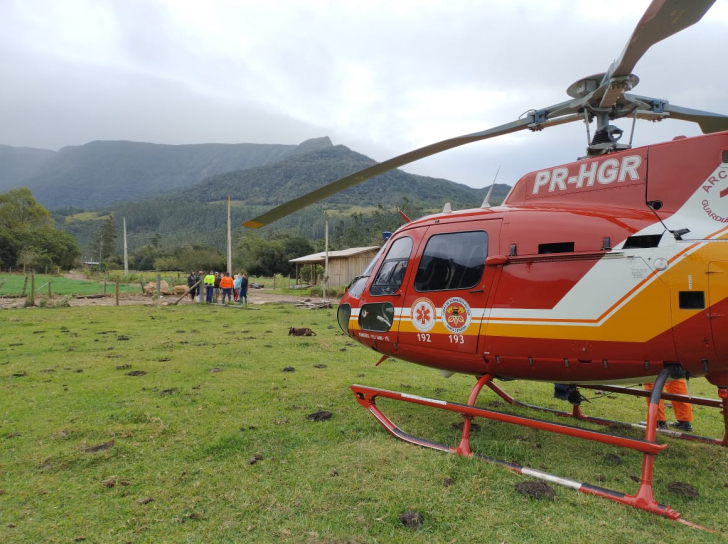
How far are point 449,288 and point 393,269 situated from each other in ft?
3.03

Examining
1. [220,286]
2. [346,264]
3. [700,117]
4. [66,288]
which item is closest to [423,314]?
[700,117]

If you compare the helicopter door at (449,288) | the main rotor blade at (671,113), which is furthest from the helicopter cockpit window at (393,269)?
the main rotor blade at (671,113)

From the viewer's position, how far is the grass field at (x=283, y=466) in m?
3.32

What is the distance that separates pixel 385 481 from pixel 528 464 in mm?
1601

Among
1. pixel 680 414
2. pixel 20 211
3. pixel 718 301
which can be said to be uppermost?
pixel 20 211

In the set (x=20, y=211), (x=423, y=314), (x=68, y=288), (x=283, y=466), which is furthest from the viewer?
(x=20, y=211)

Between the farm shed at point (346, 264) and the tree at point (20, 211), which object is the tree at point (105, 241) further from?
the farm shed at point (346, 264)

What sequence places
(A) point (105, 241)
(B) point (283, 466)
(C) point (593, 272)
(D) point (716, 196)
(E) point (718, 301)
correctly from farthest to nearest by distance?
(A) point (105, 241)
(B) point (283, 466)
(C) point (593, 272)
(D) point (716, 196)
(E) point (718, 301)

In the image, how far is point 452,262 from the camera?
5.00m

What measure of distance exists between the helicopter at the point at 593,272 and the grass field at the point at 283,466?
0.38 meters

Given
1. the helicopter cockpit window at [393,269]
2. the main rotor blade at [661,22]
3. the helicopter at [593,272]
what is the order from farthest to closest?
the helicopter cockpit window at [393,269], the helicopter at [593,272], the main rotor blade at [661,22]

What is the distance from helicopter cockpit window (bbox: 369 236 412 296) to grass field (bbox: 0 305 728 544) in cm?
180

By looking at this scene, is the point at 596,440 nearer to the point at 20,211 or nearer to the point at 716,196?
the point at 716,196

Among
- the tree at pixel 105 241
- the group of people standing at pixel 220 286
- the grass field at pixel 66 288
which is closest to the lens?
the group of people standing at pixel 220 286
